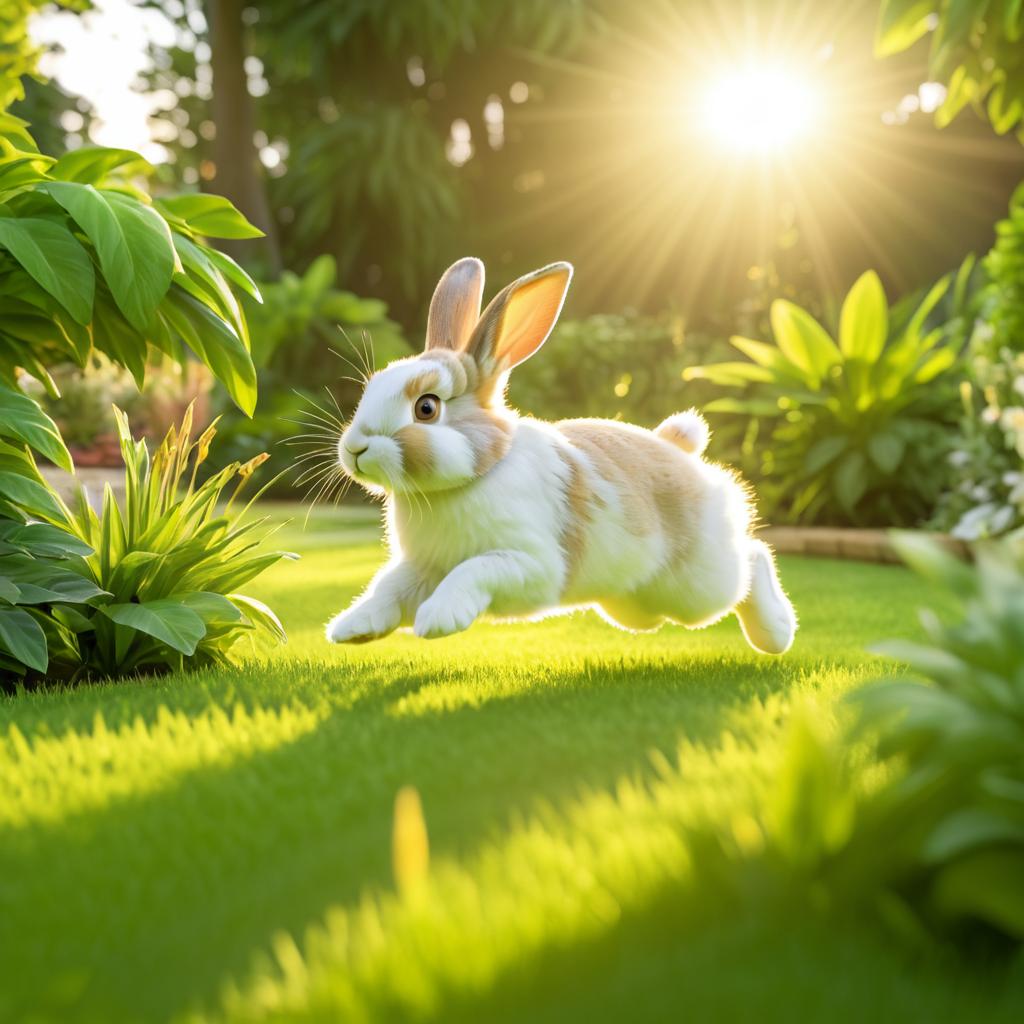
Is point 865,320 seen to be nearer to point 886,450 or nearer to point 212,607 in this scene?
point 886,450

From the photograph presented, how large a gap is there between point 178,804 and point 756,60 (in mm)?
18458

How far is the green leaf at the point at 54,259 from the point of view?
135 inches

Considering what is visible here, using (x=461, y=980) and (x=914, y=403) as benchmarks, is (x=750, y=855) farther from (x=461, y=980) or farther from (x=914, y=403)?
(x=914, y=403)

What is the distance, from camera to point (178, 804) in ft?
7.20

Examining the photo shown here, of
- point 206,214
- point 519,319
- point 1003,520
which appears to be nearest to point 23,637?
point 206,214

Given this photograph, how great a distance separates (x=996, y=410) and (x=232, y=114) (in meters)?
12.0

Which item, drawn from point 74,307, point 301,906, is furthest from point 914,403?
point 301,906

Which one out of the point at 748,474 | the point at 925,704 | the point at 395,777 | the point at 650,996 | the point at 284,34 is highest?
the point at 284,34

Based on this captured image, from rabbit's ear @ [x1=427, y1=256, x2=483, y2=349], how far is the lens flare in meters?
15.3

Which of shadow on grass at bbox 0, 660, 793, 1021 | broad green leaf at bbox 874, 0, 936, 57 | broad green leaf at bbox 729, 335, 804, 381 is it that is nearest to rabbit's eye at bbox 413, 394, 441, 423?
shadow on grass at bbox 0, 660, 793, 1021

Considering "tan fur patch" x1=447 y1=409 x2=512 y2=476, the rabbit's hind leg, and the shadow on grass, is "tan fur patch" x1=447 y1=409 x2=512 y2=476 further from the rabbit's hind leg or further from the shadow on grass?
the rabbit's hind leg

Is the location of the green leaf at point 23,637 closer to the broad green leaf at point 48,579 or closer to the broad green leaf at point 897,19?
the broad green leaf at point 48,579

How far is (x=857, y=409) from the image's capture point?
28.4 ft

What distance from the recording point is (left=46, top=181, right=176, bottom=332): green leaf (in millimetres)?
3459
